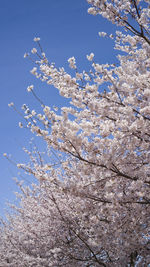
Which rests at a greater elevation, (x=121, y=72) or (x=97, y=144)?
(x=121, y=72)

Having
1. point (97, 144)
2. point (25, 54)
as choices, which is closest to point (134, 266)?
point (97, 144)

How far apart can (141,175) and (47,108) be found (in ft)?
5.67

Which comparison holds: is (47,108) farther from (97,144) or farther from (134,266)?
(134,266)

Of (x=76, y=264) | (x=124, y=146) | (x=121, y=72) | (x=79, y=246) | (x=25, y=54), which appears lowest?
(x=76, y=264)

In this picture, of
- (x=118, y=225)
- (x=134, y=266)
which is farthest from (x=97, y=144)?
(x=134, y=266)

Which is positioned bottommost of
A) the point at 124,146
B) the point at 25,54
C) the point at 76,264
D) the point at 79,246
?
the point at 76,264

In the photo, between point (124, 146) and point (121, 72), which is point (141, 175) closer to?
point (124, 146)

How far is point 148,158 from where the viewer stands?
3.58 meters

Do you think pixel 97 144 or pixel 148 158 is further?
pixel 148 158

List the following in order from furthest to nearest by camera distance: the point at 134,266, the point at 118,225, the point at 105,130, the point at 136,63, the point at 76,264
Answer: the point at 76,264 → the point at 134,266 → the point at 136,63 → the point at 118,225 → the point at 105,130

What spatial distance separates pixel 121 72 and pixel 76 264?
16.6 ft

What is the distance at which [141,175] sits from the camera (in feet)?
10.9

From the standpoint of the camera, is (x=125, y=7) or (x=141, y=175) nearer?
(x=141, y=175)

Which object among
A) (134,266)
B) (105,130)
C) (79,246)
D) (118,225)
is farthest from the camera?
(79,246)
